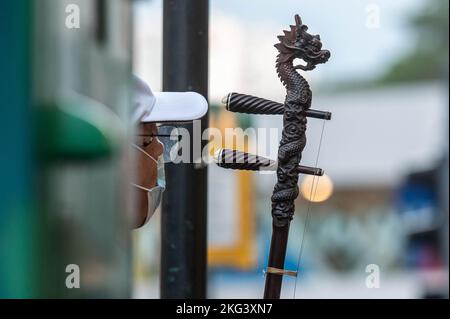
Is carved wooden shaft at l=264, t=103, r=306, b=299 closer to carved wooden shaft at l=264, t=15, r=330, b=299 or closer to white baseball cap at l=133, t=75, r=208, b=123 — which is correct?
carved wooden shaft at l=264, t=15, r=330, b=299

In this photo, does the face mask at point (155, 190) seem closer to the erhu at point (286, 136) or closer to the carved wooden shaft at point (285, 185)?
the erhu at point (286, 136)

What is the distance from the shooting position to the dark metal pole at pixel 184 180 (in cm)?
266

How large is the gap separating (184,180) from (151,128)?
11.5 inches

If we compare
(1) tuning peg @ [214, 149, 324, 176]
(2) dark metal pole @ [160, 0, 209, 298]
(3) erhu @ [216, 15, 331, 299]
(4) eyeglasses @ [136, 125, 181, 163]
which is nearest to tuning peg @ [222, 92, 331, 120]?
(3) erhu @ [216, 15, 331, 299]

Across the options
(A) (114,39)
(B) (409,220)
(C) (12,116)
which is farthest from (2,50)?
(B) (409,220)

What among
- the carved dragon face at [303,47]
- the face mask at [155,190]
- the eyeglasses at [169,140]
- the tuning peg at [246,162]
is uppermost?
the carved dragon face at [303,47]

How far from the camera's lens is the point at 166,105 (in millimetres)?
2396

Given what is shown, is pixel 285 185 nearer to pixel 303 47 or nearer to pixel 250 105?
pixel 250 105

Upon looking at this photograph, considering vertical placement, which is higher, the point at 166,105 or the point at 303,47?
the point at 303,47

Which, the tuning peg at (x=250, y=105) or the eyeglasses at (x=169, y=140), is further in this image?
the eyeglasses at (x=169, y=140)

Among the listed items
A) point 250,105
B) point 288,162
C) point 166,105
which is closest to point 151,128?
point 166,105

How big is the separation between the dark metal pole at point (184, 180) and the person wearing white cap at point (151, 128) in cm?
21

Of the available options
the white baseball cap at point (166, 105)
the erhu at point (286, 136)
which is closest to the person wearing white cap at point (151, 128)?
the white baseball cap at point (166, 105)

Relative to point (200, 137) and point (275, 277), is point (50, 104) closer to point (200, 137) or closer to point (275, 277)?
point (275, 277)
